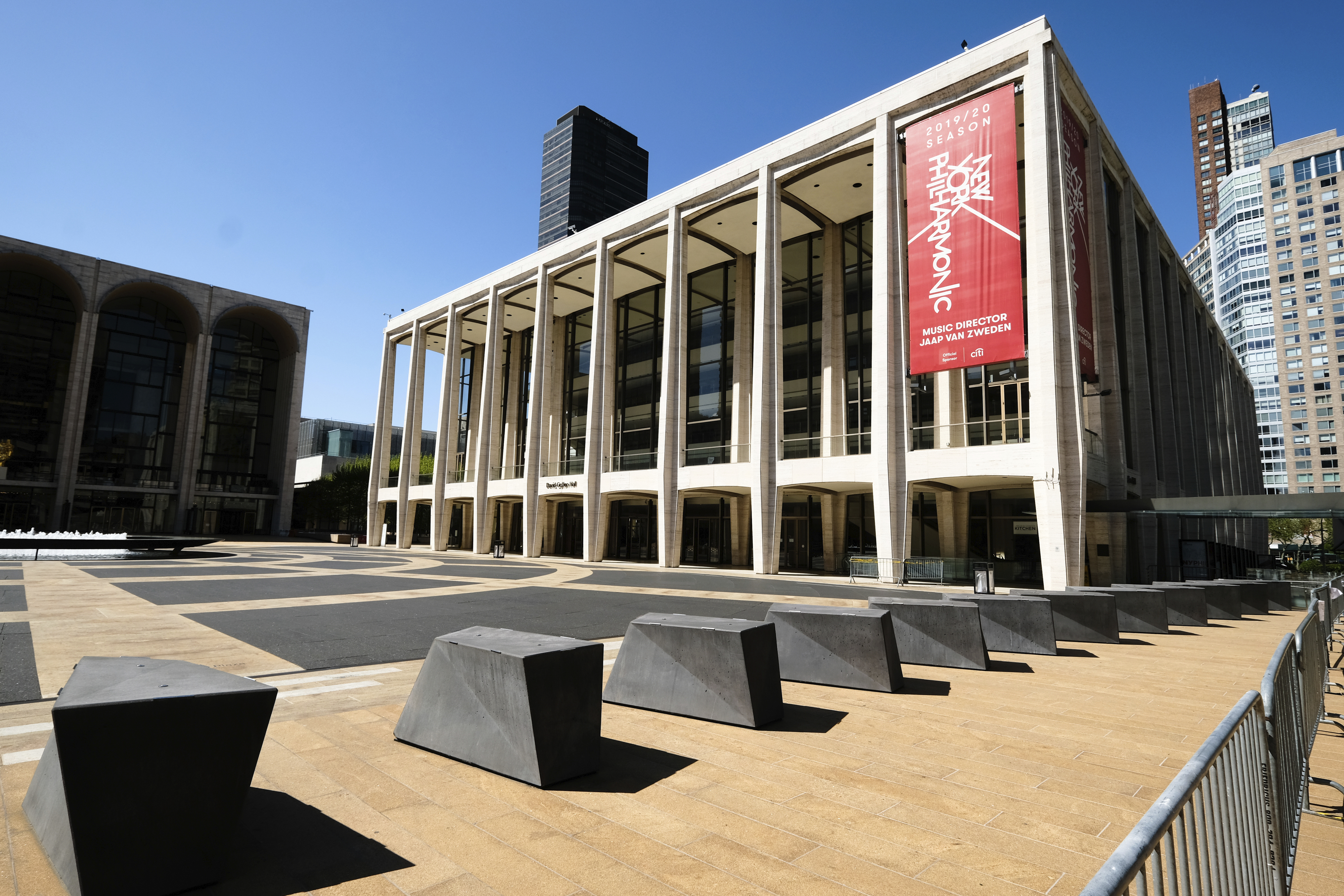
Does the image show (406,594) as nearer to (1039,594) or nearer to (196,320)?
(1039,594)

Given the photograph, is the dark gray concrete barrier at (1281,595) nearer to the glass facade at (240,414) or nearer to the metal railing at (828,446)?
the metal railing at (828,446)

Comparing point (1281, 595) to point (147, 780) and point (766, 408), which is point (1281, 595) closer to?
Answer: point (766, 408)

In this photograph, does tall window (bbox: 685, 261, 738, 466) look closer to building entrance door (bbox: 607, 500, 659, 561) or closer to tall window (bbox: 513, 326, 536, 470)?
building entrance door (bbox: 607, 500, 659, 561)

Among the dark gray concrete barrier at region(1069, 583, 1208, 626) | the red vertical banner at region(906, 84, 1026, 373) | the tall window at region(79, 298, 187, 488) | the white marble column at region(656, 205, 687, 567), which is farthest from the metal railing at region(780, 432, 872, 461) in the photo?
the tall window at region(79, 298, 187, 488)

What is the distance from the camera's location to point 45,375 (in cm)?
5397

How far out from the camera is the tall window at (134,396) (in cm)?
5512

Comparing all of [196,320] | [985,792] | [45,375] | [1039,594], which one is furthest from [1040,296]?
[45,375]

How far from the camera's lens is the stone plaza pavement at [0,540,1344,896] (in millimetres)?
3377

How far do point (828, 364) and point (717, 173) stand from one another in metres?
10.9

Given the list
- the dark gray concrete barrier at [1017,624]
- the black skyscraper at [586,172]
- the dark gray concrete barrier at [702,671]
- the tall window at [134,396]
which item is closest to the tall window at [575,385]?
the tall window at [134,396]

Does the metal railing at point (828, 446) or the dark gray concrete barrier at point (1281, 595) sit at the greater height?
the metal railing at point (828, 446)

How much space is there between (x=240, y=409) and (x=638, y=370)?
41.4m

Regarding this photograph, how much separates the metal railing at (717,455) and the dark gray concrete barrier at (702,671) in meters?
25.6

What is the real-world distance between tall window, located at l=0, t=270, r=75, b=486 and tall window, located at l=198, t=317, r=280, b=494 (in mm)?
9888
